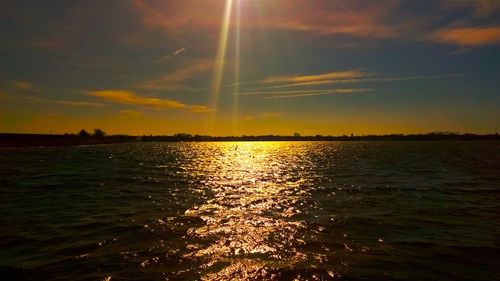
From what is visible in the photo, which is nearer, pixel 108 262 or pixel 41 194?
pixel 108 262

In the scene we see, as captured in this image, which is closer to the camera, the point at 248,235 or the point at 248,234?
the point at 248,235

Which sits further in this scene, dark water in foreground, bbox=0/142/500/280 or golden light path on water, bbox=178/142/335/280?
golden light path on water, bbox=178/142/335/280

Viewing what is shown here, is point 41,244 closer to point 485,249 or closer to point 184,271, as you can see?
point 184,271

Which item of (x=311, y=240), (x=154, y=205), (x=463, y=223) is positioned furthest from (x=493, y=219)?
(x=154, y=205)

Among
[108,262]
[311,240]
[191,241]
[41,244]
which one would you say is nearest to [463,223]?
[311,240]

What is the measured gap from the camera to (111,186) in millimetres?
33125

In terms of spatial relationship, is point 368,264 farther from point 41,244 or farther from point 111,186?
point 111,186

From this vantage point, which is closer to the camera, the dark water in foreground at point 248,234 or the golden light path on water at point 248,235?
the dark water in foreground at point 248,234

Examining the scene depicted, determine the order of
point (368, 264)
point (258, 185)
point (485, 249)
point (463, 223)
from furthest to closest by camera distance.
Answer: point (258, 185) → point (463, 223) → point (485, 249) → point (368, 264)

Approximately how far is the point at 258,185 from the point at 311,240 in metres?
20.4

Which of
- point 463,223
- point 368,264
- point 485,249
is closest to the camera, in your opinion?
point 368,264

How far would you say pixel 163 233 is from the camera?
16797mm

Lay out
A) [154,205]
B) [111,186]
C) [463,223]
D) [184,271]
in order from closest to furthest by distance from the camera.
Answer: [184,271] → [463,223] → [154,205] → [111,186]

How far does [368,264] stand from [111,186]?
83.6ft
